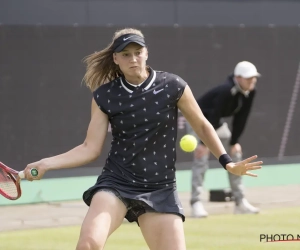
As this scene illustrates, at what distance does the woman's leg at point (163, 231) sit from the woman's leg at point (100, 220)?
0.51 feet

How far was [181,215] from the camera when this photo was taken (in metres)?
5.47

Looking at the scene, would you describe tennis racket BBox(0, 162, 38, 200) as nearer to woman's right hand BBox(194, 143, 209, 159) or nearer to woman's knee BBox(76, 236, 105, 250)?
woman's knee BBox(76, 236, 105, 250)

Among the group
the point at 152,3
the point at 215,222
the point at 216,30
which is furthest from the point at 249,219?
the point at 152,3

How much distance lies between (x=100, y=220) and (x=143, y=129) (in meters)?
0.64

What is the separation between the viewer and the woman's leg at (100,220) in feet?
16.7

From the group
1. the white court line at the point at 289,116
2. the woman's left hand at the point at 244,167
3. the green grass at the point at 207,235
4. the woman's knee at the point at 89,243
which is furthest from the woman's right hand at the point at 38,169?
the white court line at the point at 289,116

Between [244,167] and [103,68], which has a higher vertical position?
[103,68]

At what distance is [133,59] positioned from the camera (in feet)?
18.0

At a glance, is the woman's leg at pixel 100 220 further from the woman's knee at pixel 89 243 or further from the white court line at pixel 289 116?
the white court line at pixel 289 116

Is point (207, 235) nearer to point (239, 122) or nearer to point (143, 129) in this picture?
point (239, 122)

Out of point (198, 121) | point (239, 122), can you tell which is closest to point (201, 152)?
point (239, 122)

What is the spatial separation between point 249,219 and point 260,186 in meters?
3.77

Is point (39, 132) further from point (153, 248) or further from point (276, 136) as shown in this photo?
point (153, 248)

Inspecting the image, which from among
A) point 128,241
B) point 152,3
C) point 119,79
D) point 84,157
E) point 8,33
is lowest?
point 128,241
